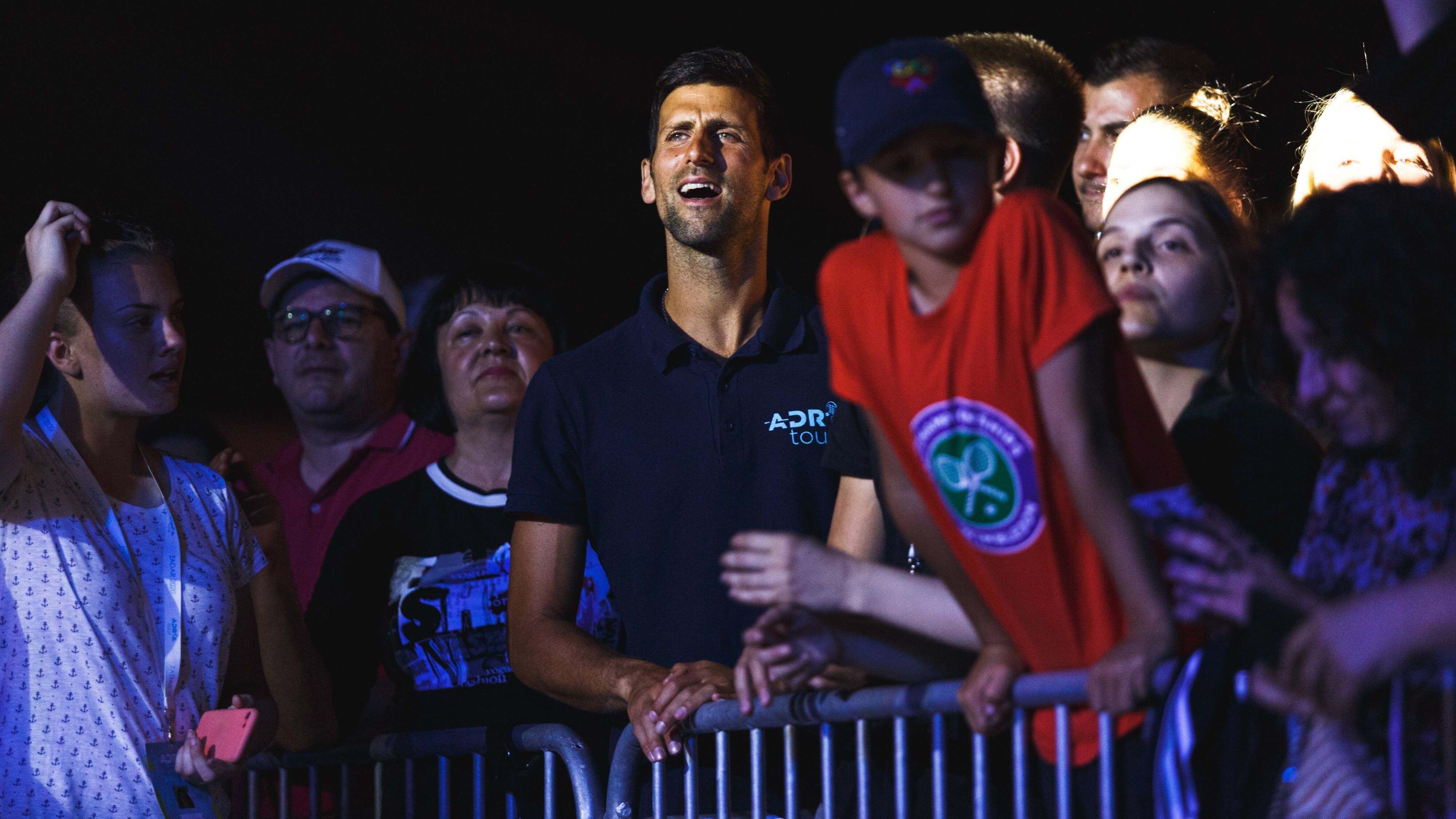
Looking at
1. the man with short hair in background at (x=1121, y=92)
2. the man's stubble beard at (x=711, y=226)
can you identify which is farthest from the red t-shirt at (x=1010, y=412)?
the man with short hair in background at (x=1121, y=92)

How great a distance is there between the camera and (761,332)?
2740 millimetres

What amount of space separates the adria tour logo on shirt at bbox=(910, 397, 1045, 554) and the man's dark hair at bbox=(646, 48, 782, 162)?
5.18ft

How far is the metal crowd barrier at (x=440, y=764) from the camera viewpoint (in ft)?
7.91

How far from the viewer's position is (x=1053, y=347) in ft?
4.62

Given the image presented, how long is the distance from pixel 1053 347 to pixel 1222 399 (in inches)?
18.0

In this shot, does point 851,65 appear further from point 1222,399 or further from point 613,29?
point 613,29

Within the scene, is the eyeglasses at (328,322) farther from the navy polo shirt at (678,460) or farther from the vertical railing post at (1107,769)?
Answer: the vertical railing post at (1107,769)

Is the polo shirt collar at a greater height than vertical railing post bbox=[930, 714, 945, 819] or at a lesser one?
greater

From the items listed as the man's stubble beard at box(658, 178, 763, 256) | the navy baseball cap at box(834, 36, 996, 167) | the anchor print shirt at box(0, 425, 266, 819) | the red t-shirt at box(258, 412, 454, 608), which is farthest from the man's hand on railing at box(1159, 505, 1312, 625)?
the red t-shirt at box(258, 412, 454, 608)

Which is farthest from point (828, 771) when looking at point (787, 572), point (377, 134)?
point (377, 134)

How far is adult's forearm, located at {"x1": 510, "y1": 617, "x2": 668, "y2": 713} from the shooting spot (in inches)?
95.0

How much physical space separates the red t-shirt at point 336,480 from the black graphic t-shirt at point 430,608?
0.52 metres

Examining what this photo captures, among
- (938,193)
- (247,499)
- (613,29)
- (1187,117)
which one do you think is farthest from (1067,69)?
(613,29)

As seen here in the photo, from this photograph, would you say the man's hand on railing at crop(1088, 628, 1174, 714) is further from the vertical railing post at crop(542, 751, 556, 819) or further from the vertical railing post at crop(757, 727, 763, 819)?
the vertical railing post at crop(542, 751, 556, 819)
